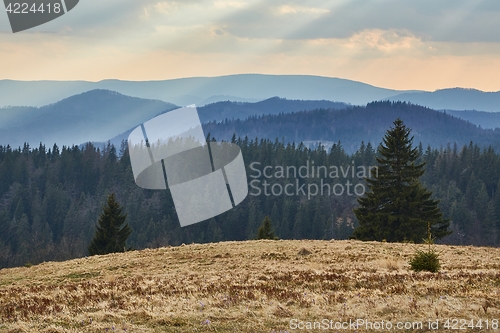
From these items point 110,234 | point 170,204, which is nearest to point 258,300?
point 110,234

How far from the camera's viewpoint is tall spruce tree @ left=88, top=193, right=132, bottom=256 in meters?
52.4

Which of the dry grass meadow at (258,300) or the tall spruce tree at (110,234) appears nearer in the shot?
the dry grass meadow at (258,300)

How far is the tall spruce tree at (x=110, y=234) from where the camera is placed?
5241 centimetres

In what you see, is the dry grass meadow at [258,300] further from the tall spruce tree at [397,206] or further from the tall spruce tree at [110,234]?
the tall spruce tree at [110,234]

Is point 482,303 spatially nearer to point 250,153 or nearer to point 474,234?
point 474,234

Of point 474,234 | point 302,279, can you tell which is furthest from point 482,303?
point 474,234

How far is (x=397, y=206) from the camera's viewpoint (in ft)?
166

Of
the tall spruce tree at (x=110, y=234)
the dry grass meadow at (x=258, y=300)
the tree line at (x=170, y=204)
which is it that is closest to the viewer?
the dry grass meadow at (x=258, y=300)

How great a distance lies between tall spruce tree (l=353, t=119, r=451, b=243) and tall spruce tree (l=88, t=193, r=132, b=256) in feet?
74.4

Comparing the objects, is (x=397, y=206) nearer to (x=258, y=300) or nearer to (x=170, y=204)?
(x=258, y=300)

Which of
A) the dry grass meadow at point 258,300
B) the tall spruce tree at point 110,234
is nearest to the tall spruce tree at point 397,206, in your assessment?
the tall spruce tree at point 110,234

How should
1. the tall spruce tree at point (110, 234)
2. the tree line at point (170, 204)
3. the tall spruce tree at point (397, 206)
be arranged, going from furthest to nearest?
1. the tree line at point (170, 204)
2. the tall spruce tree at point (110, 234)
3. the tall spruce tree at point (397, 206)

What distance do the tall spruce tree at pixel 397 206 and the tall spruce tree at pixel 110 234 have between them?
22679 millimetres

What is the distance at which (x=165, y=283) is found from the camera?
16359mm
